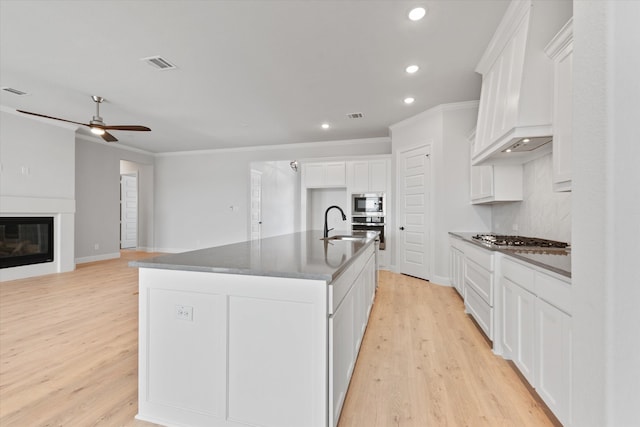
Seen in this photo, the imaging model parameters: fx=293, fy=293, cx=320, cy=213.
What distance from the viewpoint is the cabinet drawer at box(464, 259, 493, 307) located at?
7.97ft

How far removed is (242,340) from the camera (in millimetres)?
1433

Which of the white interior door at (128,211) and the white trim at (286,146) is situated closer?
the white trim at (286,146)

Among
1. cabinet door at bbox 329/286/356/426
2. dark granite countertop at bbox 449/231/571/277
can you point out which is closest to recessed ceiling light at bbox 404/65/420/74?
dark granite countertop at bbox 449/231/571/277

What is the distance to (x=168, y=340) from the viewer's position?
1.56 metres

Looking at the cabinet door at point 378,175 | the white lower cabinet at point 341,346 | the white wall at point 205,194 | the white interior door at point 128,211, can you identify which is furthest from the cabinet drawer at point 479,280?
the white interior door at point 128,211

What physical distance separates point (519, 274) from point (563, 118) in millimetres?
1068

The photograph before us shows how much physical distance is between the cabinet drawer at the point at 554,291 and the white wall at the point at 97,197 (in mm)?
7888

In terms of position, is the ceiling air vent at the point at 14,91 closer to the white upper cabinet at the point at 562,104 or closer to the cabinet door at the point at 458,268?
the white upper cabinet at the point at 562,104

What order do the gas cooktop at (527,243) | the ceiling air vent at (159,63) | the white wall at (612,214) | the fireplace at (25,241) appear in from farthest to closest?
the fireplace at (25,241) < the ceiling air vent at (159,63) < the gas cooktop at (527,243) < the white wall at (612,214)

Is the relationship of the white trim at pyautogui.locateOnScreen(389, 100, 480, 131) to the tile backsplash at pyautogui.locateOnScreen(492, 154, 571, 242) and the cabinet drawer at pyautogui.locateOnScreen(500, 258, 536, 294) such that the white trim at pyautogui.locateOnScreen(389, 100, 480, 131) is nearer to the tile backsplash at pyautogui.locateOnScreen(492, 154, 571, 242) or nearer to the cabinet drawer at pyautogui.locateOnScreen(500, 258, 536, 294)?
the tile backsplash at pyautogui.locateOnScreen(492, 154, 571, 242)

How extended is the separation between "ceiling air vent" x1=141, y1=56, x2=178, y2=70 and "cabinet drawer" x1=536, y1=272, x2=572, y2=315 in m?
3.92

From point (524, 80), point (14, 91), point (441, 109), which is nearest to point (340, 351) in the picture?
point (524, 80)

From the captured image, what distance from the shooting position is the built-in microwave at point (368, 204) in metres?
5.86

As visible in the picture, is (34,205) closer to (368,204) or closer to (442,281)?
(368,204)
